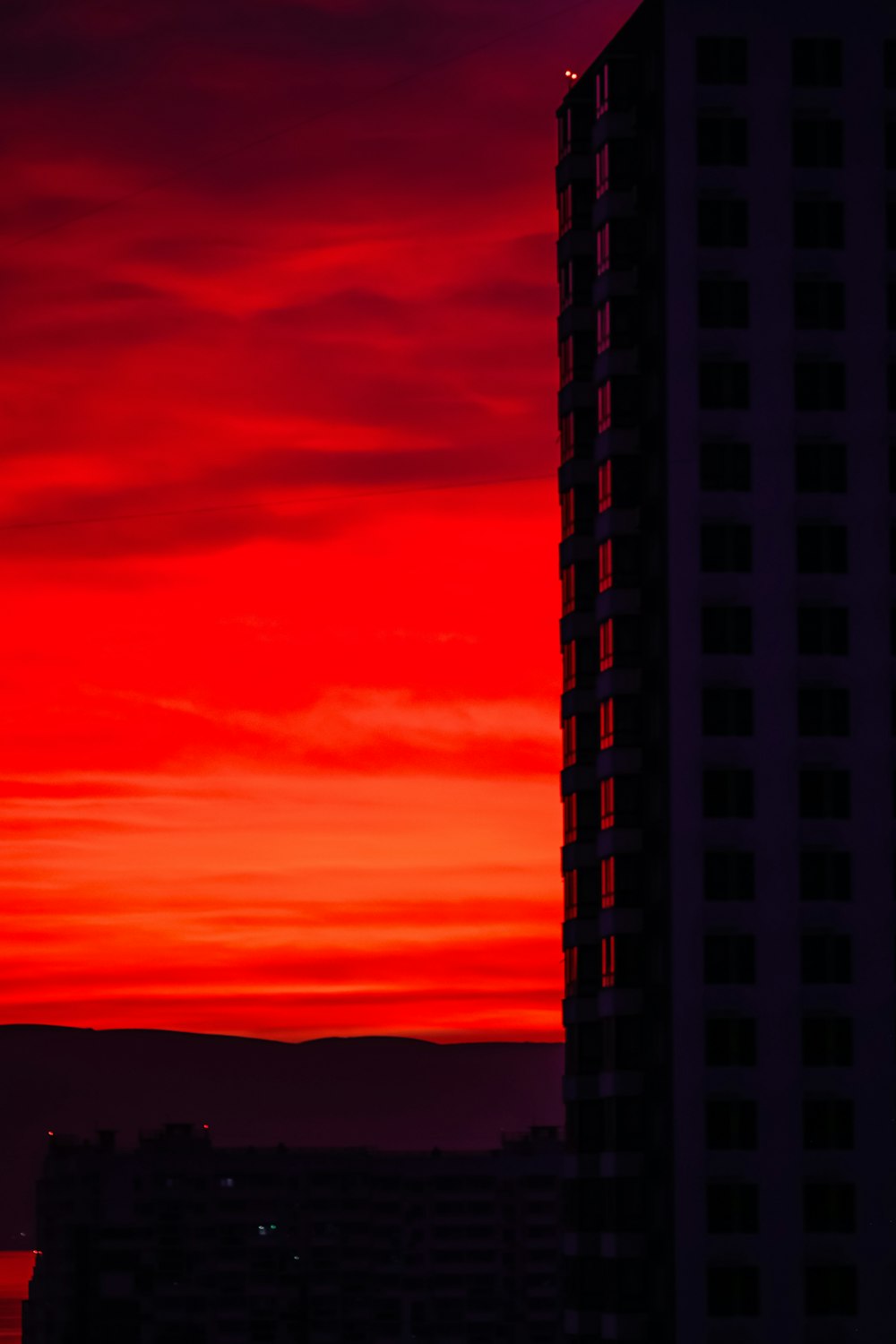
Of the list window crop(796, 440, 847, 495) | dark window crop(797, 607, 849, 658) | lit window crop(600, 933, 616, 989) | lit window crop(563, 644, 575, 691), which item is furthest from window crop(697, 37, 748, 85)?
lit window crop(600, 933, 616, 989)

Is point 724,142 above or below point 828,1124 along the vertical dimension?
above

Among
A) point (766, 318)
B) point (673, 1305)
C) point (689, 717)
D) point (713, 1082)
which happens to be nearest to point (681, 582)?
point (689, 717)

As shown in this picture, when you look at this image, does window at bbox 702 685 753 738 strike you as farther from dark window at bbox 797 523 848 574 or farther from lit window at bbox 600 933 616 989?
lit window at bbox 600 933 616 989

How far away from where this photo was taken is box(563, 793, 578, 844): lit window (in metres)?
117

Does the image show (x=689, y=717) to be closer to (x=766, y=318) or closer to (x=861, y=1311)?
(x=766, y=318)

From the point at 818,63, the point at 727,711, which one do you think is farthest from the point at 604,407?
the point at 818,63

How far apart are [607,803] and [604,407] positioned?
63.5 feet

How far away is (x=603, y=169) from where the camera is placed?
4641 inches

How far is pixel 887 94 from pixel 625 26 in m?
13.4

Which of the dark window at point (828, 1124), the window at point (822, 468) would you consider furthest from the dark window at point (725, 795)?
the window at point (822, 468)

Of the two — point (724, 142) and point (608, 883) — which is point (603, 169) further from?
point (608, 883)

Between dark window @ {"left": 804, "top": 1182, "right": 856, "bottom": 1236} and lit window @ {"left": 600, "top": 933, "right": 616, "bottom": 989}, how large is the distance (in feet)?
43.2

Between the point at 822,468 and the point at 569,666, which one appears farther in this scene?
the point at 569,666

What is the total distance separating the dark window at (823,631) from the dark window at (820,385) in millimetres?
9664
